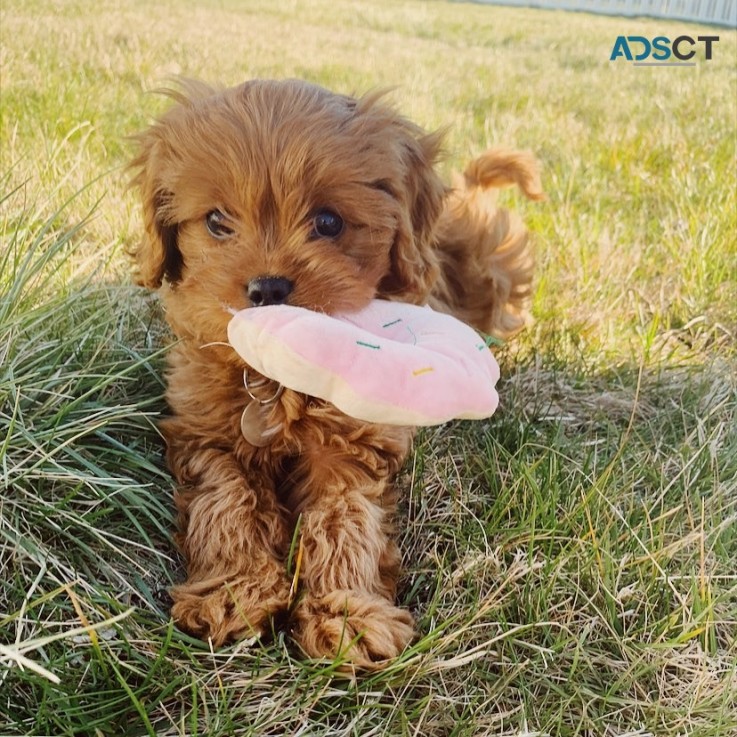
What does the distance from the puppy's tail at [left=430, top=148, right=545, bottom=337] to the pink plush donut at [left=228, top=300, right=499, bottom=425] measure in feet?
4.17

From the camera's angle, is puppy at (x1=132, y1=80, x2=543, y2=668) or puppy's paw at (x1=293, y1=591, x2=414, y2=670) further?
puppy at (x1=132, y1=80, x2=543, y2=668)

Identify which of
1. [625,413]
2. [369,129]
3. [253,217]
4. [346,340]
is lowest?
[625,413]

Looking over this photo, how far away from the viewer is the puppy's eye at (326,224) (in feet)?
6.29

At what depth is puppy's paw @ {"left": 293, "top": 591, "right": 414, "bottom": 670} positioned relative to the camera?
167 centimetres

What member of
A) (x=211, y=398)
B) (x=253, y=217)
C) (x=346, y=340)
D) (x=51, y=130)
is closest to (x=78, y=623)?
(x=211, y=398)

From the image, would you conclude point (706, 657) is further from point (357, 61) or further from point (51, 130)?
point (357, 61)

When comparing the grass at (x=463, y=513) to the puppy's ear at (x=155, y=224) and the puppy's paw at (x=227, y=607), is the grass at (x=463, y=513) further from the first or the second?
the puppy's ear at (x=155, y=224)

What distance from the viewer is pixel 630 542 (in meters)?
2.00

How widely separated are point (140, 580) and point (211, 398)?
19.4 inches

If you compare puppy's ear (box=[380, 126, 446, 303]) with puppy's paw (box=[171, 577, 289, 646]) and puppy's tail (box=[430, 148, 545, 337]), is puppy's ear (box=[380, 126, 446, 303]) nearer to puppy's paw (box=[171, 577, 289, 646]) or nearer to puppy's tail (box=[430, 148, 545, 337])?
puppy's tail (box=[430, 148, 545, 337])

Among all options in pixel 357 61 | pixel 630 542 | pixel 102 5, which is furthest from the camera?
pixel 357 61

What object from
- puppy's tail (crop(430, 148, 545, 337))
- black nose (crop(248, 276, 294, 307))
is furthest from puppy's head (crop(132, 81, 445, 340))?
puppy's tail (crop(430, 148, 545, 337))

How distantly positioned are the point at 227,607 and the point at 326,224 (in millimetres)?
940

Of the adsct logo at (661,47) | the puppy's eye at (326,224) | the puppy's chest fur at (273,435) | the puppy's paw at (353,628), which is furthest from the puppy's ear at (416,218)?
the adsct logo at (661,47)
